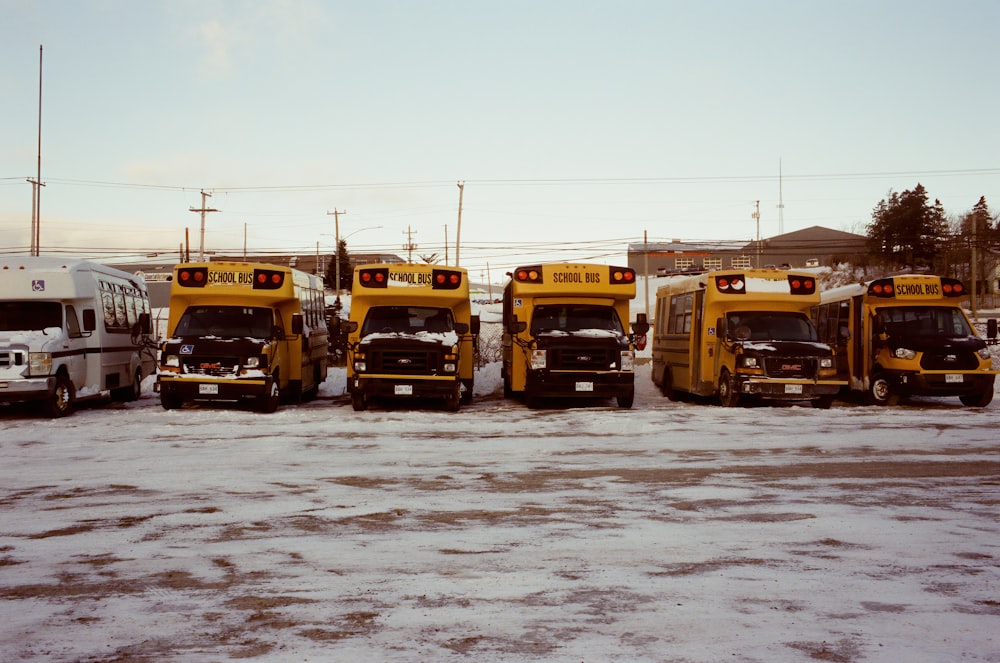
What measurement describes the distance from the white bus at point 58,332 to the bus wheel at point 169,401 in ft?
5.61

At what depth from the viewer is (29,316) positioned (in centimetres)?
1862

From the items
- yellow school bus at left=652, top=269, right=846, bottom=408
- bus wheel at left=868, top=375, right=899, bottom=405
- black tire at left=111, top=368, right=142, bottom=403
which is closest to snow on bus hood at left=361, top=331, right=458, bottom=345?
yellow school bus at left=652, top=269, right=846, bottom=408

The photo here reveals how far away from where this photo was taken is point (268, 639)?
4934 mm

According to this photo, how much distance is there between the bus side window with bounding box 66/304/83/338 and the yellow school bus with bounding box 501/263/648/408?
29.6ft

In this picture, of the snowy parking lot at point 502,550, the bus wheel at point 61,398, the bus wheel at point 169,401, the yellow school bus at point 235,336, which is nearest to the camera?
the snowy parking lot at point 502,550

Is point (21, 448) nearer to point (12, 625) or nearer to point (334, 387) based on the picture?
point (12, 625)

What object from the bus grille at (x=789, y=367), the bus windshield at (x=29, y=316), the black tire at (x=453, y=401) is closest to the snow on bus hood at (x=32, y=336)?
the bus windshield at (x=29, y=316)

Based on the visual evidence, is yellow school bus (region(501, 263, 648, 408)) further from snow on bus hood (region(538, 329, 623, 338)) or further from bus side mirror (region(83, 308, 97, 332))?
bus side mirror (region(83, 308, 97, 332))

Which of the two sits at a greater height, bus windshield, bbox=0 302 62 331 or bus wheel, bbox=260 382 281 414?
bus windshield, bbox=0 302 62 331

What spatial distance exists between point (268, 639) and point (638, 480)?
605cm

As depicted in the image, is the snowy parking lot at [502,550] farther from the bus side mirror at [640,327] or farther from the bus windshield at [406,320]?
the bus side mirror at [640,327]

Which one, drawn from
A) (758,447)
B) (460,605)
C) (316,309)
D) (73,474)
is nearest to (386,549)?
(460,605)

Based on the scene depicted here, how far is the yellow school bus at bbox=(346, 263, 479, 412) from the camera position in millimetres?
18797

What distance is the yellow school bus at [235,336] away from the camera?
18.7m
